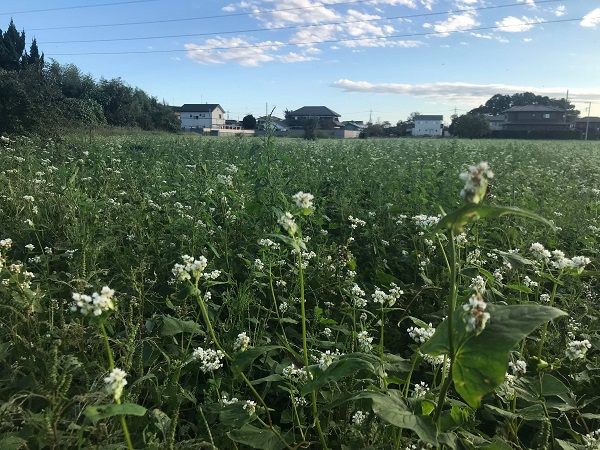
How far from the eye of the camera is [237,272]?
131 inches

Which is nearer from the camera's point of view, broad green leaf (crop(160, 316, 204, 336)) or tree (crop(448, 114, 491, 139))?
broad green leaf (crop(160, 316, 204, 336))

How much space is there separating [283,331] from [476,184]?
1650 mm

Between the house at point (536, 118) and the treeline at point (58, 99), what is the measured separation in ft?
185

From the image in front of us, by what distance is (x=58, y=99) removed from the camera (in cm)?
1738

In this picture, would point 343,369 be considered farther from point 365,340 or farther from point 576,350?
point 576,350

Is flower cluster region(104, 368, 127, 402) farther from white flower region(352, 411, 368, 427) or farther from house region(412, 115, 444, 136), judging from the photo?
house region(412, 115, 444, 136)

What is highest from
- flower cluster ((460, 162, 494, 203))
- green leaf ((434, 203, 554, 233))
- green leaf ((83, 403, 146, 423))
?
flower cluster ((460, 162, 494, 203))

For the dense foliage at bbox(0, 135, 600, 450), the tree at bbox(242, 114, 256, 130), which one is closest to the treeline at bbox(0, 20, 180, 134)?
the tree at bbox(242, 114, 256, 130)

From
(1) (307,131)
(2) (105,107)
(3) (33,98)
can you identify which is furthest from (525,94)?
(3) (33,98)

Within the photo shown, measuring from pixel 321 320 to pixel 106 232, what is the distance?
198 centimetres

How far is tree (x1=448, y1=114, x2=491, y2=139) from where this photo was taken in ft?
180

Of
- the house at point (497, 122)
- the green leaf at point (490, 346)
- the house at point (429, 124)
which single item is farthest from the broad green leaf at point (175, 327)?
the house at point (429, 124)

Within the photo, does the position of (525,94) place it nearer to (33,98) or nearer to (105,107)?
(105,107)

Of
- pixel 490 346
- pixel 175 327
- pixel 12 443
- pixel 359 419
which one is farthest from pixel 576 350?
pixel 12 443
